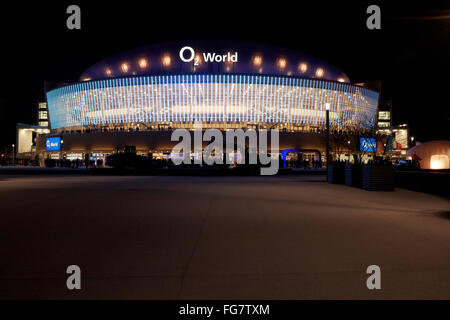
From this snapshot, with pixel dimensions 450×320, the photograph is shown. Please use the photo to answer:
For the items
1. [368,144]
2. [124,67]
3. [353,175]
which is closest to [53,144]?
[124,67]

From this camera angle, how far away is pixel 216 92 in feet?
241

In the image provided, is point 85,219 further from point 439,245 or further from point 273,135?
point 273,135

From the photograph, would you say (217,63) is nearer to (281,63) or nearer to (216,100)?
(216,100)

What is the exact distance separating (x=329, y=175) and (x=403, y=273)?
19505 mm

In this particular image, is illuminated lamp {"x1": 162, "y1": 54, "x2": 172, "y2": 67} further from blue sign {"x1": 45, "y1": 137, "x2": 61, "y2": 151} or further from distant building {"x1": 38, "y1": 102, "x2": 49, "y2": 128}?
distant building {"x1": 38, "y1": 102, "x2": 49, "y2": 128}

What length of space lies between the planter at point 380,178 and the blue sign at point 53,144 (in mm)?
78327

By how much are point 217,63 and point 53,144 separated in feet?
141

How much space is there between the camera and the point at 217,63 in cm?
7550

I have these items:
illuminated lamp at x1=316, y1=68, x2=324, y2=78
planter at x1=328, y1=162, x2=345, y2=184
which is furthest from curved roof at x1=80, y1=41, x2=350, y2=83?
planter at x1=328, y1=162, x2=345, y2=184

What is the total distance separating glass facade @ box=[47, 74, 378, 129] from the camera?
73.6m

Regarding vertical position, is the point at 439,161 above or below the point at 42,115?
below

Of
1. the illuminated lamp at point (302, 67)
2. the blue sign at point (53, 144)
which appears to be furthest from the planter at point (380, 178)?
the blue sign at point (53, 144)

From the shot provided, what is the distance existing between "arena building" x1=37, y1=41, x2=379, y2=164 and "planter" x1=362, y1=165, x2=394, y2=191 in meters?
56.3

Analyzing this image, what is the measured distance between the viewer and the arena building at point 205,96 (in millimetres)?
73750
